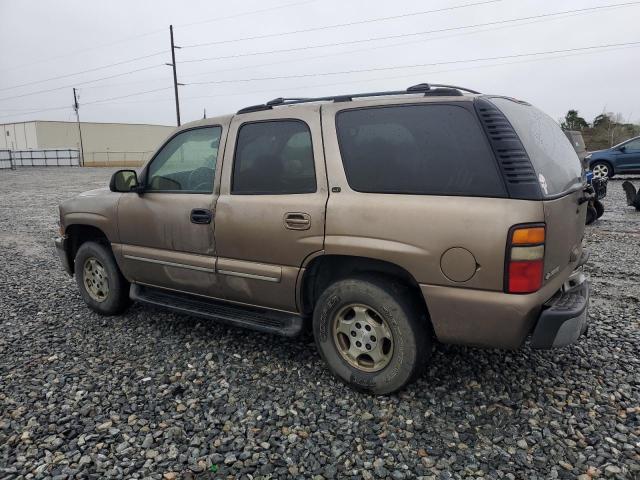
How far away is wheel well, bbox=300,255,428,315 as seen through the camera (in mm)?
3029

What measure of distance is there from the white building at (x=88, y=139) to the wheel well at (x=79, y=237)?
54087mm

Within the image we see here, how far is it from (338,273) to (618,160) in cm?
1583

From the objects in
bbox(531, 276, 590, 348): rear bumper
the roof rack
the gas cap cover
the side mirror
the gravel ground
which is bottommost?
the gravel ground

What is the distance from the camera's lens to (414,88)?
3107 millimetres

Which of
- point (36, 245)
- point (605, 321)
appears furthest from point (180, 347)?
point (36, 245)

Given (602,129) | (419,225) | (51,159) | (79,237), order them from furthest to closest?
(51,159) → (602,129) → (79,237) → (419,225)

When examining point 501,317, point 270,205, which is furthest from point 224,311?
point 501,317

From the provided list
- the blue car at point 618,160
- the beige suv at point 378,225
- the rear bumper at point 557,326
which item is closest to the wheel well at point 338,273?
the beige suv at point 378,225

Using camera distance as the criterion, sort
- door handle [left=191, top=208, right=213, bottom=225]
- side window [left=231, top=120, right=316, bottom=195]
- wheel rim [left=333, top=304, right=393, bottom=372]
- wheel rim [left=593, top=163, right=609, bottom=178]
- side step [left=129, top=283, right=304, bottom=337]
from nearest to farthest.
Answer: wheel rim [left=333, top=304, right=393, bottom=372], side window [left=231, top=120, right=316, bottom=195], side step [left=129, top=283, right=304, bottom=337], door handle [left=191, top=208, right=213, bottom=225], wheel rim [left=593, top=163, right=609, bottom=178]

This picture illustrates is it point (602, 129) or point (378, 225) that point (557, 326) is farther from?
point (602, 129)

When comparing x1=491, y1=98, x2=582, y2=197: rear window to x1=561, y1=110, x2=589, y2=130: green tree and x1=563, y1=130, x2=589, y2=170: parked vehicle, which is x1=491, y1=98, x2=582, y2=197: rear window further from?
x1=561, y1=110, x2=589, y2=130: green tree

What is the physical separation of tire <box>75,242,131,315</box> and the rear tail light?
3.48 metres

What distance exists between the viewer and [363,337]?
123 inches

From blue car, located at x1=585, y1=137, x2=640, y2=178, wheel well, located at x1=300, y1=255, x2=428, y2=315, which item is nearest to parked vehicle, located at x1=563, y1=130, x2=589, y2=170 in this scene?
wheel well, located at x1=300, y1=255, x2=428, y2=315
